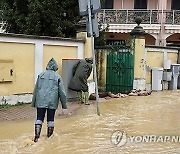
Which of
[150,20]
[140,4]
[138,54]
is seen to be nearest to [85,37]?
[138,54]

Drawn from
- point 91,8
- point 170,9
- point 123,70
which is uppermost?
point 170,9

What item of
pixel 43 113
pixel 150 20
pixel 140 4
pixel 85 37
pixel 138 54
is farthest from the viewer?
pixel 140 4

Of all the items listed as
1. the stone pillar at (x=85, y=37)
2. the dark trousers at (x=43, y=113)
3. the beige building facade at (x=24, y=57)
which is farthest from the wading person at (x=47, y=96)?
the stone pillar at (x=85, y=37)

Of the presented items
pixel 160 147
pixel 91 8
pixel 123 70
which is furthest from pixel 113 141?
pixel 123 70

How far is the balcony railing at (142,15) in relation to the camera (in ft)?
85.5

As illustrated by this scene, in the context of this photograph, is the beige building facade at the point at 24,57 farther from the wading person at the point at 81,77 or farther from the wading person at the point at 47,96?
the wading person at the point at 47,96

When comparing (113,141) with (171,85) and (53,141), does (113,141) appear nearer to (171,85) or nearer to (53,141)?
(53,141)

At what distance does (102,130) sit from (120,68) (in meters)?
7.34

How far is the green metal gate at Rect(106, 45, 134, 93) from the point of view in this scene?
15557 mm

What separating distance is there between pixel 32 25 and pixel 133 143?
9064 millimetres

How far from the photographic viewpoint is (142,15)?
26.5 metres

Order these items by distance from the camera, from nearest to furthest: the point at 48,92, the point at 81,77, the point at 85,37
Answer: the point at 48,92
the point at 81,77
the point at 85,37

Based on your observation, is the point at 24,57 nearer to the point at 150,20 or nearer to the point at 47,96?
the point at 47,96

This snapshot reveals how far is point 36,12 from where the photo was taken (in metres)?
14.9
